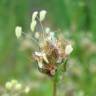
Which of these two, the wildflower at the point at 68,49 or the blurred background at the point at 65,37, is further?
the blurred background at the point at 65,37

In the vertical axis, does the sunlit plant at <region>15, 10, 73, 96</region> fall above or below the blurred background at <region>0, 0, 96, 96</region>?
below

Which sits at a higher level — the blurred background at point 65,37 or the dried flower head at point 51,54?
the blurred background at point 65,37

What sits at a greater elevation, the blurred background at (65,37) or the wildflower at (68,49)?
the blurred background at (65,37)

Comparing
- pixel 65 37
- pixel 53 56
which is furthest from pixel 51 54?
pixel 65 37

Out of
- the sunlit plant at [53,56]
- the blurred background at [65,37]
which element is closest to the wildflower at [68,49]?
the sunlit plant at [53,56]

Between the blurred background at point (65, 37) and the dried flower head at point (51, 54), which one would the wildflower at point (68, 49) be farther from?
the blurred background at point (65, 37)

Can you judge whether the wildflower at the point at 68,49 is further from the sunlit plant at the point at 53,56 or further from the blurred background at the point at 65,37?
the blurred background at the point at 65,37

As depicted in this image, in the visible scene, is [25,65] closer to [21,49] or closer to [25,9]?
[21,49]

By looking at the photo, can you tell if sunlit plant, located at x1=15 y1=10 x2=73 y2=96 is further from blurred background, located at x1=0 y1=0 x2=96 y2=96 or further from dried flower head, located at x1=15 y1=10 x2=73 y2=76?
blurred background, located at x1=0 y1=0 x2=96 y2=96

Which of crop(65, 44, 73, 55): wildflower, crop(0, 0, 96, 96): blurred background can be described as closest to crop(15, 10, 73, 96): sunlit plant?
crop(65, 44, 73, 55): wildflower

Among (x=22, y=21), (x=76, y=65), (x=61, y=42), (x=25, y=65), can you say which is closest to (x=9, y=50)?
(x=25, y=65)
